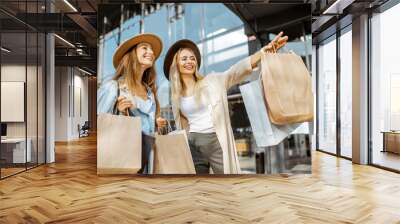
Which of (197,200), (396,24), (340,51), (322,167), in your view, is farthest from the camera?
(340,51)

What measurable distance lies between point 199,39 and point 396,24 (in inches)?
140

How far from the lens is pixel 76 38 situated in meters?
10.4

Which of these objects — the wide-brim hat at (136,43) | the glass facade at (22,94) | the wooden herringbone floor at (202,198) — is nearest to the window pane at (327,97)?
the wooden herringbone floor at (202,198)

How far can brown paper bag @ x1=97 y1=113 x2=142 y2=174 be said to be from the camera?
616 cm

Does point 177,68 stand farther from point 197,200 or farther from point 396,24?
point 396,24

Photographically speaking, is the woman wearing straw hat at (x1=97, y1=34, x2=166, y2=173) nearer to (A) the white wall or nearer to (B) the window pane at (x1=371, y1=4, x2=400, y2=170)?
(B) the window pane at (x1=371, y1=4, x2=400, y2=170)

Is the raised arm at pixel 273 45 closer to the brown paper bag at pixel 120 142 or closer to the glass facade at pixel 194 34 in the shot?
the glass facade at pixel 194 34

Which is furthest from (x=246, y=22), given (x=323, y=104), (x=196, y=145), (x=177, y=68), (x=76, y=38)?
(x=76, y=38)

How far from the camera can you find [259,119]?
6219 mm

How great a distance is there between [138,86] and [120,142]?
3.05ft

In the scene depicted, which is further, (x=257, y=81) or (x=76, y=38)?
(x=76, y=38)

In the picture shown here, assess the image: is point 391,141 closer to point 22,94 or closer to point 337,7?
point 337,7

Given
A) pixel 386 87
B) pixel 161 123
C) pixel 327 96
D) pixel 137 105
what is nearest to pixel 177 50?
pixel 137 105

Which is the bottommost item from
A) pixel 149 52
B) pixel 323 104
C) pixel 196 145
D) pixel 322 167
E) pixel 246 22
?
pixel 322 167
